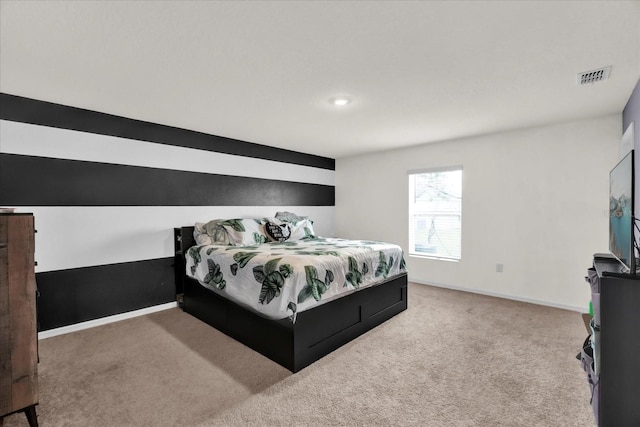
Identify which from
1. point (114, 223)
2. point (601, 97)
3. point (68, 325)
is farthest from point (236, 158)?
point (601, 97)

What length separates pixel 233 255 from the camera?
109 inches

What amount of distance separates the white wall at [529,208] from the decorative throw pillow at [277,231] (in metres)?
1.97

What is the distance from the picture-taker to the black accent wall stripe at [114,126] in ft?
8.72

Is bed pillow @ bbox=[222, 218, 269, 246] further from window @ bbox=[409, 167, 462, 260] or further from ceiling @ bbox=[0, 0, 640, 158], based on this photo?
window @ bbox=[409, 167, 462, 260]

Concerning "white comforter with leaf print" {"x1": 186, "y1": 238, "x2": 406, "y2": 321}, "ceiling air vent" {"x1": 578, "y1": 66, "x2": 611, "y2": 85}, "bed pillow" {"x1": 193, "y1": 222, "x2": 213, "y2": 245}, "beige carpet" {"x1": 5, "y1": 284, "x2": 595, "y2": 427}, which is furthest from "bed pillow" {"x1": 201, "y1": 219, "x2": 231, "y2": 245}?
"ceiling air vent" {"x1": 578, "y1": 66, "x2": 611, "y2": 85}

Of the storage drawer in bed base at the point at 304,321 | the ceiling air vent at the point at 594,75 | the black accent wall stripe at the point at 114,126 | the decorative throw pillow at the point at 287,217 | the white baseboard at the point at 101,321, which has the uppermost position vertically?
the ceiling air vent at the point at 594,75

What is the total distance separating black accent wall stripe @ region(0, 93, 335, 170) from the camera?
8.72 feet

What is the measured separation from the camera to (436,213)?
15.0 feet

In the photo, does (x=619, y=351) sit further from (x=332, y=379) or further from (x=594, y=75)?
(x=594, y=75)

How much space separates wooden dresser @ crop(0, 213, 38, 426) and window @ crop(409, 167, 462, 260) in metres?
4.35

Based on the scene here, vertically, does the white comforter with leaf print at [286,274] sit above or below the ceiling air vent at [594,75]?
below

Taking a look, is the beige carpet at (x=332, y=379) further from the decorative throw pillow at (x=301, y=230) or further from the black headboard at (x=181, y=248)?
the decorative throw pillow at (x=301, y=230)

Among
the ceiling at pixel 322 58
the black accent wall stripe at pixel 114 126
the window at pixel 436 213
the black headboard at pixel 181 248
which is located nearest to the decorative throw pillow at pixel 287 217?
the black accent wall stripe at pixel 114 126

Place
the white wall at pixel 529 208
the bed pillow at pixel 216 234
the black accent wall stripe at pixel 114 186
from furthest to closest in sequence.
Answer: the bed pillow at pixel 216 234 < the white wall at pixel 529 208 < the black accent wall stripe at pixel 114 186
